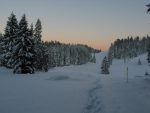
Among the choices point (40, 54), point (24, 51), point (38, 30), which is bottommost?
point (24, 51)

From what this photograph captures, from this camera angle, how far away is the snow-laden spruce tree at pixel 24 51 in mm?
43188

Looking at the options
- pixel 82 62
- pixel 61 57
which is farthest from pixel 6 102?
pixel 82 62

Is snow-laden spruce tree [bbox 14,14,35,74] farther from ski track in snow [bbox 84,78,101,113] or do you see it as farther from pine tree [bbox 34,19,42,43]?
ski track in snow [bbox 84,78,101,113]

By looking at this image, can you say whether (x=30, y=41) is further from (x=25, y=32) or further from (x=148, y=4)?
(x=148, y=4)

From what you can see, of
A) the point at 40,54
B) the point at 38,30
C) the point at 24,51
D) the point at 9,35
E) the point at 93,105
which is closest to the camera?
the point at 93,105

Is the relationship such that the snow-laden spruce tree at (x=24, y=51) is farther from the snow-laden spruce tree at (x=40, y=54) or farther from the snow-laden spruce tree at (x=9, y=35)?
the snow-laden spruce tree at (x=40, y=54)

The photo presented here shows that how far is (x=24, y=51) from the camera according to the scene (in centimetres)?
4359

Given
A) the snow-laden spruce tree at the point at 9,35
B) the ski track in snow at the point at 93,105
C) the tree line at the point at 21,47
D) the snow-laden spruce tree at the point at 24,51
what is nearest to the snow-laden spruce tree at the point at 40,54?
the tree line at the point at 21,47

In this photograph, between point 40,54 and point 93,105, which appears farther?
point 40,54

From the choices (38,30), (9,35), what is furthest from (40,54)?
(9,35)

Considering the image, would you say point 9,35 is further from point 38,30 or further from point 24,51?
point 38,30

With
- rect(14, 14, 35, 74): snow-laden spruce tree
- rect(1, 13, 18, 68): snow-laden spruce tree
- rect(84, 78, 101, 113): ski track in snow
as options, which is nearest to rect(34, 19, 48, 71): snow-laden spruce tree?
rect(1, 13, 18, 68): snow-laden spruce tree

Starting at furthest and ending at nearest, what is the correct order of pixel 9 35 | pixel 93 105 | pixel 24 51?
pixel 9 35 < pixel 24 51 < pixel 93 105

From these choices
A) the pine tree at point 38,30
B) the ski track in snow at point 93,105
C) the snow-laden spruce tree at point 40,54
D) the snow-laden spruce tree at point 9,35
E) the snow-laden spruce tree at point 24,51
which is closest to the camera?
the ski track in snow at point 93,105
